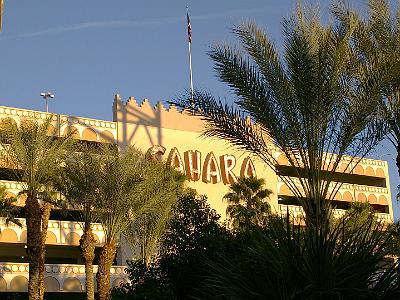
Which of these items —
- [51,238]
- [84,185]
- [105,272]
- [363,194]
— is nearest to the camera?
[105,272]

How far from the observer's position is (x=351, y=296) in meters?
11.7

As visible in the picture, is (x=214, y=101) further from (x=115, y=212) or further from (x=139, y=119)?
(x=139, y=119)

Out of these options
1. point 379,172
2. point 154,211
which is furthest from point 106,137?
point 379,172

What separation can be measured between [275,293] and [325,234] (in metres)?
1.45

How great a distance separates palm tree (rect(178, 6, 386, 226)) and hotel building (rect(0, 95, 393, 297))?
24.5 m

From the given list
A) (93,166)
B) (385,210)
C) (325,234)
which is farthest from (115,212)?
(385,210)

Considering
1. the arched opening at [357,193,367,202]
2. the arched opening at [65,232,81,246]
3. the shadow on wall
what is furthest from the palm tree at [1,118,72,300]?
the arched opening at [357,193,367,202]

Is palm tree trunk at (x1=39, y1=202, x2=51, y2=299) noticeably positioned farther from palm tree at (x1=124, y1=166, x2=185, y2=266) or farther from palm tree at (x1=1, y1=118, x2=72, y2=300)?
palm tree at (x1=124, y1=166, x2=185, y2=266)

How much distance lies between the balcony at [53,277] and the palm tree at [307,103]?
26.4 m

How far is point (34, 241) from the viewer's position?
98.2 ft

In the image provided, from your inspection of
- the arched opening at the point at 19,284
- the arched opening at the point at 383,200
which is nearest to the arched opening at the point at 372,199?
the arched opening at the point at 383,200

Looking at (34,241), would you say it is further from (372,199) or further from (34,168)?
(372,199)

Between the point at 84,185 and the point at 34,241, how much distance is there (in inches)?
132

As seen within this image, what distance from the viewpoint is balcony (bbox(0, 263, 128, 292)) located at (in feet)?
129
